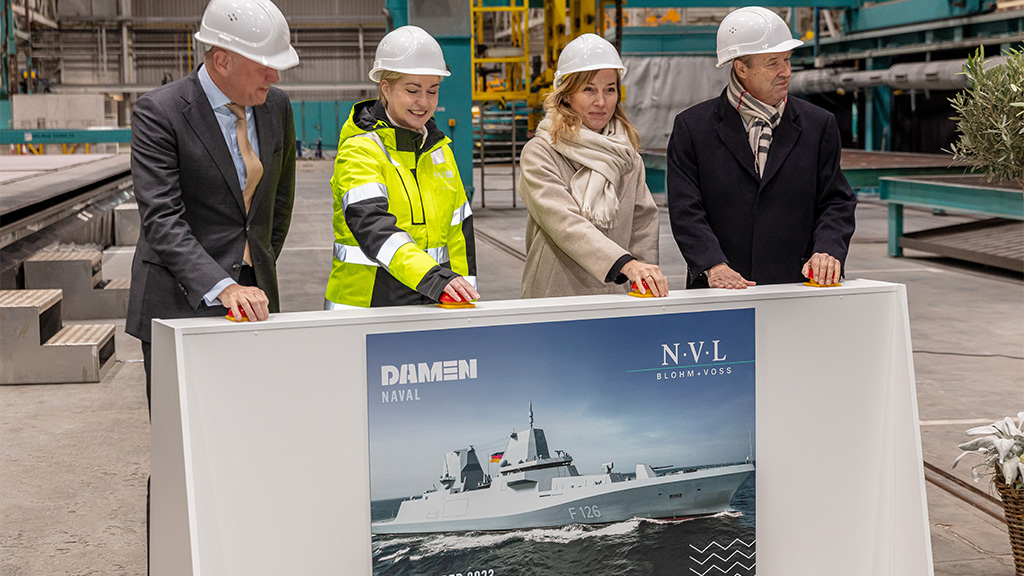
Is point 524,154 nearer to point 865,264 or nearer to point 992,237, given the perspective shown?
point 865,264

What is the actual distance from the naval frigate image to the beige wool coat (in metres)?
0.53

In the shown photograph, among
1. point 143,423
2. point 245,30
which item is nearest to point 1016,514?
point 245,30

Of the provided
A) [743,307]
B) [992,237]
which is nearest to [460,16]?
[992,237]

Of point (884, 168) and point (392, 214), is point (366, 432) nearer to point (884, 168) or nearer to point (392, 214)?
point (392, 214)

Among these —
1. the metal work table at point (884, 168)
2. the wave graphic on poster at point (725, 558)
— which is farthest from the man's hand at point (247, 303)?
the metal work table at point (884, 168)

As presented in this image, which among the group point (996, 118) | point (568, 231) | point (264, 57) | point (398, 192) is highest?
point (264, 57)

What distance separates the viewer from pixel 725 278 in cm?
243

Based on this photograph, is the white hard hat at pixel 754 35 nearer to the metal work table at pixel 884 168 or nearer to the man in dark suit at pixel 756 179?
the man in dark suit at pixel 756 179

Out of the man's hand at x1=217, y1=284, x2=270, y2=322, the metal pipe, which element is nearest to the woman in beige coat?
the man's hand at x1=217, y1=284, x2=270, y2=322

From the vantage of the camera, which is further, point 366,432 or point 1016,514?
point 1016,514

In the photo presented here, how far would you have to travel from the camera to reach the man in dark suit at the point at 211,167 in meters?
2.10

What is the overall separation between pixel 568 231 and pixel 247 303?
2.97 ft

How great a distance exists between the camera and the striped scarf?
262cm

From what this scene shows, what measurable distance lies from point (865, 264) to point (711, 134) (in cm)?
669
